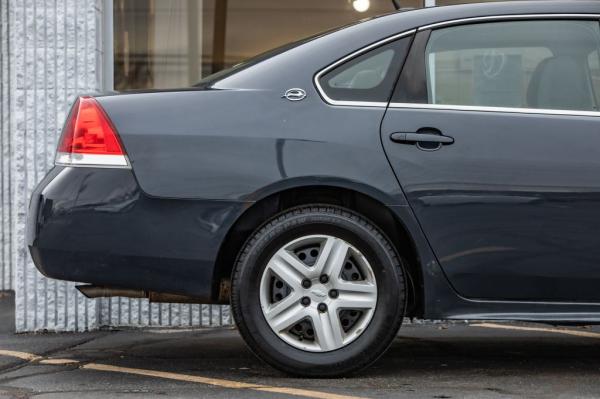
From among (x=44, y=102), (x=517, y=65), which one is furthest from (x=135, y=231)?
(x=44, y=102)

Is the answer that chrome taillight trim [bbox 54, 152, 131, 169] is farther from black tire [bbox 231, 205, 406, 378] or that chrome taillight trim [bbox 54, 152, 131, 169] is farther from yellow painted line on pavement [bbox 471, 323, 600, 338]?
yellow painted line on pavement [bbox 471, 323, 600, 338]

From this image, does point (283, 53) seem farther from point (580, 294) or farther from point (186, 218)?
point (580, 294)

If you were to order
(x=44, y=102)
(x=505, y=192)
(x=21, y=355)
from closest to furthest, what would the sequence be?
(x=505, y=192) < (x=21, y=355) < (x=44, y=102)

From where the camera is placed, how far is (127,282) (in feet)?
16.1

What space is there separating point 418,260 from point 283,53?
1090 mm

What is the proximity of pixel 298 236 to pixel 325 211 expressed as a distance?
155 mm

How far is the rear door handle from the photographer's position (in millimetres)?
4879

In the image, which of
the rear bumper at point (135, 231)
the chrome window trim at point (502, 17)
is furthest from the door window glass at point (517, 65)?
the rear bumper at point (135, 231)

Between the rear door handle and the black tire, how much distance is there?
0.37m

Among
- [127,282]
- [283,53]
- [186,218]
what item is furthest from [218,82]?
[127,282]

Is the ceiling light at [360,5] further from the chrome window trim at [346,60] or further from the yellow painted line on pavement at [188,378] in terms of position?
the yellow painted line on pavement at [188,378]

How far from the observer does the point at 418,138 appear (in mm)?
4875

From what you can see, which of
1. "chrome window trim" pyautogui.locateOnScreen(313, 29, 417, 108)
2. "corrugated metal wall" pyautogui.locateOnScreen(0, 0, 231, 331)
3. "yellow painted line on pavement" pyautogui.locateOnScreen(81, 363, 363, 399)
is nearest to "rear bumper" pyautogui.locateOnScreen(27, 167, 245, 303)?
"yellow painted line on pavement" pyautogui.locateOnScreen(81, 363, 363, 399)

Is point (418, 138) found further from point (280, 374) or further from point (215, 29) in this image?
point (215, 29)
